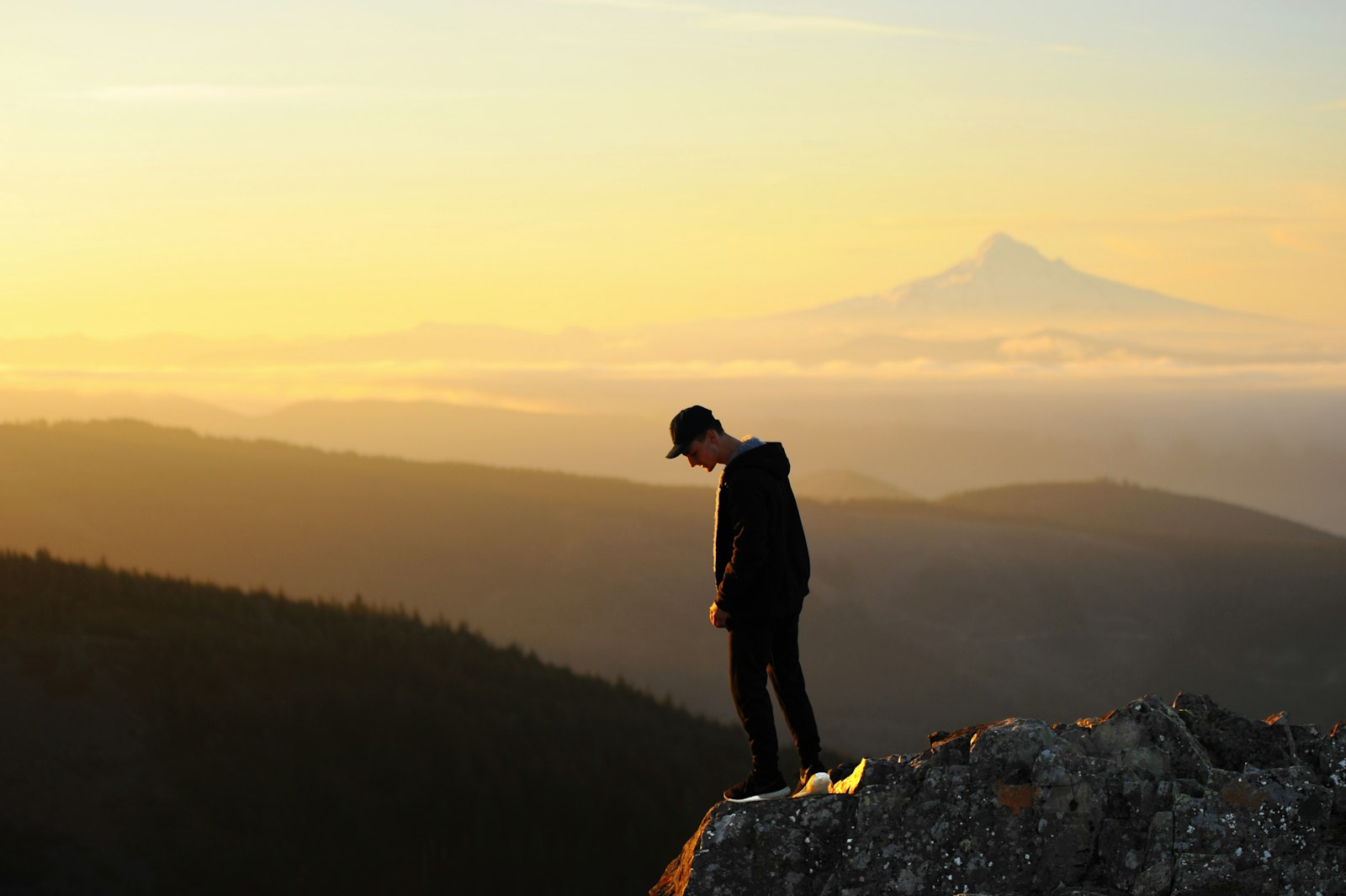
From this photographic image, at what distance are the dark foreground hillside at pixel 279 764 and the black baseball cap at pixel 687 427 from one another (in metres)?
12.2

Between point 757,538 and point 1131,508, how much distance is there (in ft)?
450

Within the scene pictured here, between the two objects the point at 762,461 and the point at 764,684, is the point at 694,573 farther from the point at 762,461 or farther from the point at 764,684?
the point at 762,461

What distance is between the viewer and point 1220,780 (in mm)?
8734

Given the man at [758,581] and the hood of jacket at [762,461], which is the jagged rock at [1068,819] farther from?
the hood of jacket at [762,461]

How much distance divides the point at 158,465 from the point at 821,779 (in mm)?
85337

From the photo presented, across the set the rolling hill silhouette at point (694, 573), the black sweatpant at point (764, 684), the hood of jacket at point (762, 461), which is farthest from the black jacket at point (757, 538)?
the rolling hill silhouette at point (694, 573)

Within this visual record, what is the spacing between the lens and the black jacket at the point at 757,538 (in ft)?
32.6

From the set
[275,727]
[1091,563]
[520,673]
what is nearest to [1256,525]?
[1091,563]

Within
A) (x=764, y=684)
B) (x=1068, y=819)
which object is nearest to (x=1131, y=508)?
(x=764, y=684)

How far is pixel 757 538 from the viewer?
990 centimetres

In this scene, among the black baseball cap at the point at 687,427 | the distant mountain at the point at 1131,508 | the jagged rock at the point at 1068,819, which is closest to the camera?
the jagged rock at the point at 1068,819

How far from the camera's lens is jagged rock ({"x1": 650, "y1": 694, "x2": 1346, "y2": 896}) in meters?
8.52

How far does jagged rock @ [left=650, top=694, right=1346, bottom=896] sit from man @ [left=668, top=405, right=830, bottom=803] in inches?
20.5

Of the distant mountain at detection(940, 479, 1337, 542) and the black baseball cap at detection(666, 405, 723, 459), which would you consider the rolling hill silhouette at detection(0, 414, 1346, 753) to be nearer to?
the distant mountain at detection(940, 479, 1337, 542)
